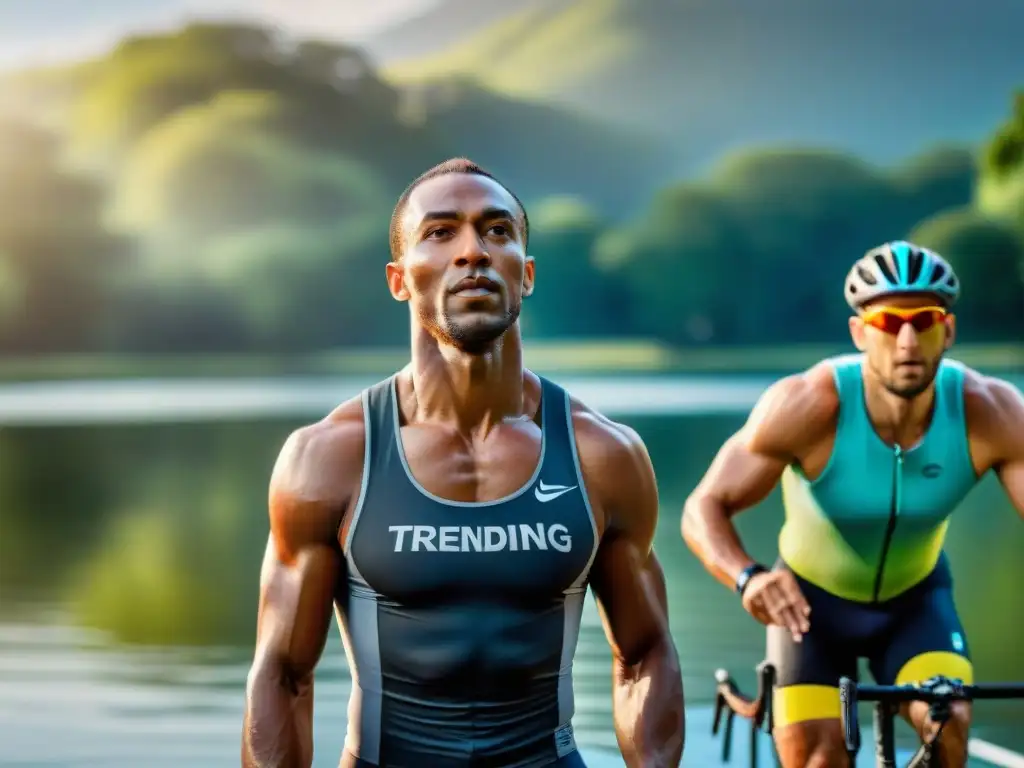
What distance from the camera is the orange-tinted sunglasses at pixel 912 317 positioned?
16.0 ft

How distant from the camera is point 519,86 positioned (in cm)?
7106

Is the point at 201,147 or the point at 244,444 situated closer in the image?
the point at 244,444

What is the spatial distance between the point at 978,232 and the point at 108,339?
89.7 feet

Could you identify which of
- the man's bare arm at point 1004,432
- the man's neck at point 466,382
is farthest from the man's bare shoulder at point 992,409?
the man's neck at point 466,382

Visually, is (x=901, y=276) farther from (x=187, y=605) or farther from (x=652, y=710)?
(x=187, y=605)

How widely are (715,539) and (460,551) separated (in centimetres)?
224

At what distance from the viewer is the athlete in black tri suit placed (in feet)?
10.0

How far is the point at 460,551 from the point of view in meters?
3.05

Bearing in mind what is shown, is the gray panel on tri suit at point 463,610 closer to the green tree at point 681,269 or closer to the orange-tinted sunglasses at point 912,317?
the orange-tinted sunglasses at point 912,317

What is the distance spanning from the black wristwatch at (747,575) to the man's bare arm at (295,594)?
6.75 ft

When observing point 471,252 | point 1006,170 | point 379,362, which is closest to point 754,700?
point 471,252

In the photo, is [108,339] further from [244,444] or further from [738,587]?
[738,587]

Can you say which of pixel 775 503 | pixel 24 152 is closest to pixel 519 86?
pixel 24 152

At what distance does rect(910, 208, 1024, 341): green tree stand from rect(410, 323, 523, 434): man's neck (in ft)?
170
